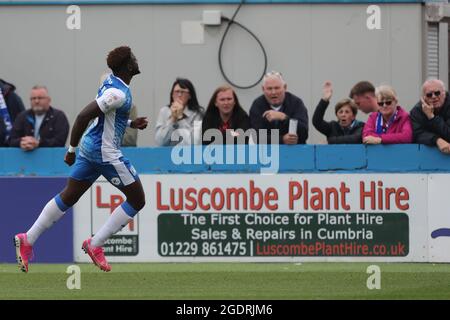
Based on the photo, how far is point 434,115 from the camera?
14484mm

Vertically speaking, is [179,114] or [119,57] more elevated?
[119,57]

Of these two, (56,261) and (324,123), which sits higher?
(324,123)

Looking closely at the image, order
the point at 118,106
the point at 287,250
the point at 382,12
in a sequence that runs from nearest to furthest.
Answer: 1. the point at 118,106
2. the point at 287,250
3. the point at 382,12

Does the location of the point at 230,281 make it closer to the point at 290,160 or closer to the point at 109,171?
the point at 109,171

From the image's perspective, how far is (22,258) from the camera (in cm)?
1241

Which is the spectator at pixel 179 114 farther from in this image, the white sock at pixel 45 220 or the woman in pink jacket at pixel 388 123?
the white sock at pixel 45 220

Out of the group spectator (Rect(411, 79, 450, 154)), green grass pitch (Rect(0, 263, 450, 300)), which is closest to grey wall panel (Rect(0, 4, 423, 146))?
spectator (Rect(411, 79, 450, 154))

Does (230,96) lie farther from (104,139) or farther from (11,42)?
(11,42)

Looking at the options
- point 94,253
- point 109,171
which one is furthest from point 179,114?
point 94,253

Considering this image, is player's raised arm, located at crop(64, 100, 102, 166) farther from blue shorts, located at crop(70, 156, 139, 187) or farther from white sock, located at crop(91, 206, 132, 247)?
white sock, located at crop(91, 206, 132, 247)

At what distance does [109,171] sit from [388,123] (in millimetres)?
3847

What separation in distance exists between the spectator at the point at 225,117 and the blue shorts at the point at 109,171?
272 cm

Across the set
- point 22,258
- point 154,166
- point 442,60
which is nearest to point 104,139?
point 22,258

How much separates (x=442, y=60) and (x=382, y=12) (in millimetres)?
1353
